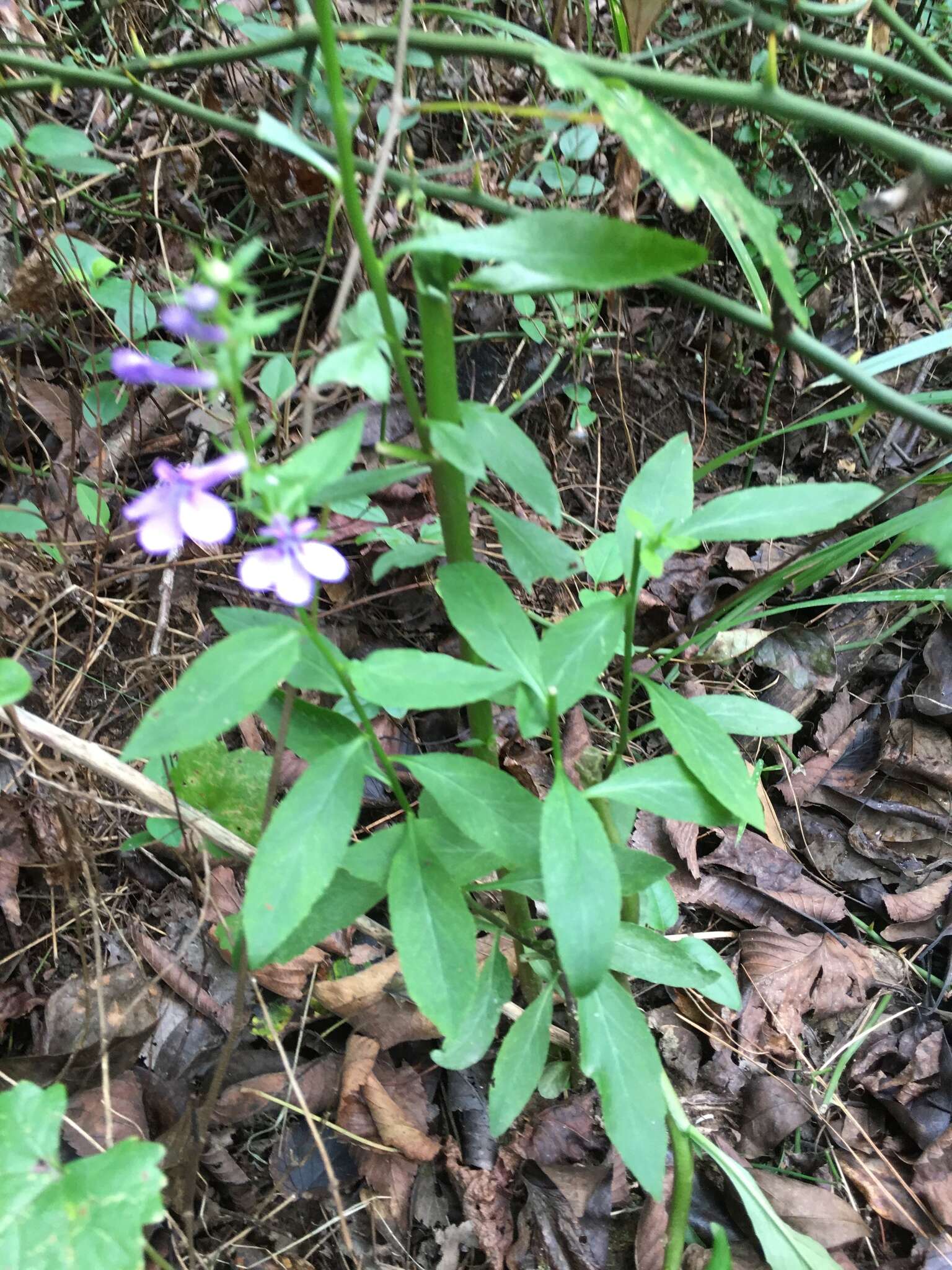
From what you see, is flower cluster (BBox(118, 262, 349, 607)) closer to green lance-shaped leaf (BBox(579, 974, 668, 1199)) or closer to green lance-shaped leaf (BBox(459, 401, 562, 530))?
green lance-shaped leaf (BBox(459, 401, 562, 530))

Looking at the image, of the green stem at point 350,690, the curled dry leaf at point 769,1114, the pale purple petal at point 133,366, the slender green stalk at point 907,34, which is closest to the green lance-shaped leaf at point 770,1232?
the curled dry leaf at point 769,1114

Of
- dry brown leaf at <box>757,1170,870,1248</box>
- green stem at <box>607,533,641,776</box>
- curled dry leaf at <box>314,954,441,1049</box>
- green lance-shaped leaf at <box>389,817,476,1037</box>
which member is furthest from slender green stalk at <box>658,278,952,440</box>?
dry brown leaf at <box>757,1170,870,1248</box>

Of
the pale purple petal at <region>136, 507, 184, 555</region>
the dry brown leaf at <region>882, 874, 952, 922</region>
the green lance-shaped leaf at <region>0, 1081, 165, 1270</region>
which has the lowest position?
the dry brown leaf at <region>882, 874, 952, 922</region>

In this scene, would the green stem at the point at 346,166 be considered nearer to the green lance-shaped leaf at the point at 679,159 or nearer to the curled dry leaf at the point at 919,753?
the green lance-shaped leaf at the point at 679,159

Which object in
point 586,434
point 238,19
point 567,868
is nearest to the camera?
point 567,868

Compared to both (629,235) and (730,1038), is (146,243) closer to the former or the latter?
(629,235)


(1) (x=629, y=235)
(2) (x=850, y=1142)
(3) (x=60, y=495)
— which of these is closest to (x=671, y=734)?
(1) (x=629, y=235)

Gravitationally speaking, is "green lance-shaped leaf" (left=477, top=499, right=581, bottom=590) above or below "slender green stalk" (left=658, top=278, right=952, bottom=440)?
below
